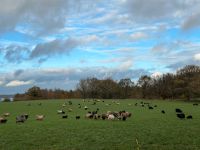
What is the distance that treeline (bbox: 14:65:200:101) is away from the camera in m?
117

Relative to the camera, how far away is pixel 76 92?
155625mm

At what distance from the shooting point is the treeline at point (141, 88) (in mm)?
117450

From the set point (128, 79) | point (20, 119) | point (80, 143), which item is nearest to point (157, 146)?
point (80, 143)

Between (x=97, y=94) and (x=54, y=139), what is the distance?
11870cm

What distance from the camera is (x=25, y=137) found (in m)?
24.7

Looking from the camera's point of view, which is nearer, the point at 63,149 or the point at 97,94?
the point at 63,149

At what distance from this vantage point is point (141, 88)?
5714 inches

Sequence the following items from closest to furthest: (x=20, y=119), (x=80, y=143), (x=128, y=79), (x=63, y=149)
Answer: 1. (x=63, y=149)
2. (x=80, y=143)
3. (x=20, y=119)
4. (x=128, y=79)

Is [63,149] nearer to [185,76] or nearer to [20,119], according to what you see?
[20,119]

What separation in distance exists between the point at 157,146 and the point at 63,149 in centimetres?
505

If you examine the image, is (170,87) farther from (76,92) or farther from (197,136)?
(197,136)

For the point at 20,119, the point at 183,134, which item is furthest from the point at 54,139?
the point at 20,119

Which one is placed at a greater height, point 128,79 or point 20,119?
point 128,79

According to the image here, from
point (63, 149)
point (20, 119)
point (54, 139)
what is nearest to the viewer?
point (63, 149)
